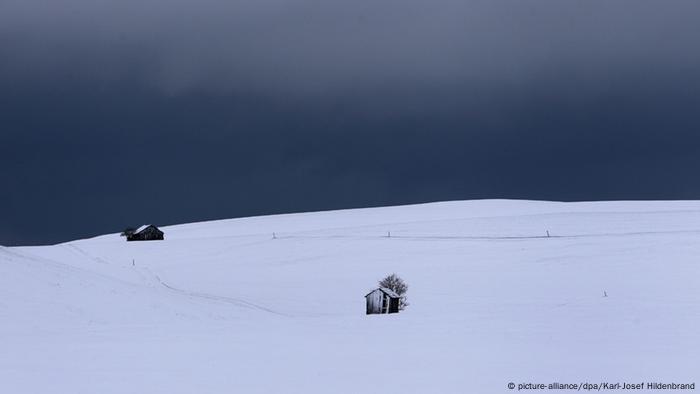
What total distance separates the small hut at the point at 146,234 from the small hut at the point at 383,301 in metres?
47.9

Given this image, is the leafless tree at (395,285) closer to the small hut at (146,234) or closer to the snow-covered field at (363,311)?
the snow-covered field at (363,311)

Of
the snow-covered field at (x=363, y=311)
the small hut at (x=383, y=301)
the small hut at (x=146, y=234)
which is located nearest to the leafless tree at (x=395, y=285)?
the snow-covered field at (x=363, y=311)

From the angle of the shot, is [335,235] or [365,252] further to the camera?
[335,235]

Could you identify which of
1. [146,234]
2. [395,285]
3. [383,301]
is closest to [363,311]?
[383,301]

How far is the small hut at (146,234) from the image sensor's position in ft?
263

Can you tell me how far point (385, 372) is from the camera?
17359mm

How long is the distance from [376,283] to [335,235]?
78.4 ft

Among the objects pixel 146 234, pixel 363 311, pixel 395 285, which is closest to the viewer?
pixel 363 311

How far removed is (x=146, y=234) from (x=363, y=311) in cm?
4689

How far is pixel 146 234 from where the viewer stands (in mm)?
80188

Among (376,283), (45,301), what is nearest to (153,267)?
(376,283)

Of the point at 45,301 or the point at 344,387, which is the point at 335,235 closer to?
the point at 45,301

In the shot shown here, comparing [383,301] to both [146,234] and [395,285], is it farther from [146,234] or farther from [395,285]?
[146,234]

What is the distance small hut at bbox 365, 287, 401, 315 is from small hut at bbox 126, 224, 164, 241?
47935mm
